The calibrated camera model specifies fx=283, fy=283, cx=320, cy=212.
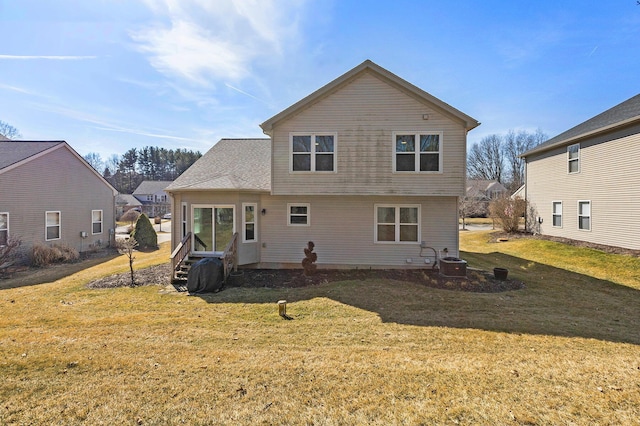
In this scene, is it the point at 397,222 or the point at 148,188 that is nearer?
the point at 397,222

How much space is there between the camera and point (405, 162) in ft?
36.0

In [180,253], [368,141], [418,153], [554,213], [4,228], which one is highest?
[368,141]

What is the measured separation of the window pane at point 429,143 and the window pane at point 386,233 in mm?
3334

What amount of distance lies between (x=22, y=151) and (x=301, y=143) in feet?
54.1

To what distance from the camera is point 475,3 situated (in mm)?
10883

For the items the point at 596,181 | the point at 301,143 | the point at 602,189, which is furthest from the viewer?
the point at 596,181

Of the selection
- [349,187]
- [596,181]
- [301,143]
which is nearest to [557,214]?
[596,181]

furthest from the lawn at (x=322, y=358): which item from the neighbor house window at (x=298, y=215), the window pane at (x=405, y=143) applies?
the window pane at (x=405, y=143)

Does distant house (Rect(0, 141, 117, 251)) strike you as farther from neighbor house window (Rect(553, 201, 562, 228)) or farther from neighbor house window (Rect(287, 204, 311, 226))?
neighbor house window (Rect(553, 201, 562, 228))

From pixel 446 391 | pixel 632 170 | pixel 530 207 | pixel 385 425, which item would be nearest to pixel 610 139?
pixel 632 170

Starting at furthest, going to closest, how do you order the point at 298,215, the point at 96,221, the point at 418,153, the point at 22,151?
the point at 96,221
the point at 22,151
the point at 298,215
the point at 418,153

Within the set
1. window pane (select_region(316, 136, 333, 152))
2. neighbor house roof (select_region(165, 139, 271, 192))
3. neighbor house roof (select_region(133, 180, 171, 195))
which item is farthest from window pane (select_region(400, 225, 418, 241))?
neighbor house roof (select_region(133, 180, 171, 195))

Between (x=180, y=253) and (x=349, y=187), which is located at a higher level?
(x=349, y=187)

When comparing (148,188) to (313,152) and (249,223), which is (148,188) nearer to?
(249,223)
